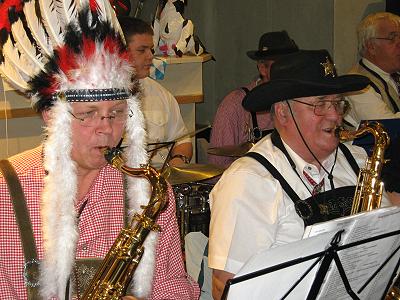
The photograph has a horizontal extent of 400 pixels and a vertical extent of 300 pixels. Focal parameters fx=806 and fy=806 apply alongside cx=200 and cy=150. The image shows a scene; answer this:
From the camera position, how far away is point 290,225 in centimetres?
300

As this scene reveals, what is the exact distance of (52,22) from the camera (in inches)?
98.7

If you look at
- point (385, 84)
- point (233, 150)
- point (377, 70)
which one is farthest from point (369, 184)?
point (377, 70)

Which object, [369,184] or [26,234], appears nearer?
[26,234]

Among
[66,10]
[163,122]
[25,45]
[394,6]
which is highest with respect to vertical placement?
[394,6]

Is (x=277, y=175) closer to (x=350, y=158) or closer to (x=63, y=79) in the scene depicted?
(x=350, y=158)

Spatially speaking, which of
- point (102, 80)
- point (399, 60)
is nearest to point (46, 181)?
point (102, 80)

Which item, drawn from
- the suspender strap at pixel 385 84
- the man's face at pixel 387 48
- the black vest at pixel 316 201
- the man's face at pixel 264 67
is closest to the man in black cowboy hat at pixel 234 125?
the man's face at pixel 264 67

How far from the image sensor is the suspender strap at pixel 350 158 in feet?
11.0

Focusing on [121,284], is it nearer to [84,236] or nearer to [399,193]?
[84,236]

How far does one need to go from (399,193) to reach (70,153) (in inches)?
77.4

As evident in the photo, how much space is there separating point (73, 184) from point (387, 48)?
4294 millimetres

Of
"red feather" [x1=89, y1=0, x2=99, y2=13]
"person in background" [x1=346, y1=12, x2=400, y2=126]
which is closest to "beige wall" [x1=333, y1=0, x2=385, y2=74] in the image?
"person in background" [x1=346, y1=12, x2=400, y2=126]

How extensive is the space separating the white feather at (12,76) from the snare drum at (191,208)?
7.77 feet

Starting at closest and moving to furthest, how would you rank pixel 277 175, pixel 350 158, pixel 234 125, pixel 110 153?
1. pixel 110 153
2. pixel 277 175
3. pixel 350 158
4. pixel 234 125
